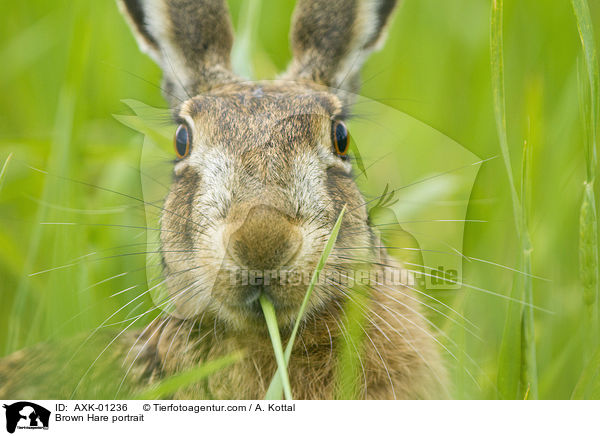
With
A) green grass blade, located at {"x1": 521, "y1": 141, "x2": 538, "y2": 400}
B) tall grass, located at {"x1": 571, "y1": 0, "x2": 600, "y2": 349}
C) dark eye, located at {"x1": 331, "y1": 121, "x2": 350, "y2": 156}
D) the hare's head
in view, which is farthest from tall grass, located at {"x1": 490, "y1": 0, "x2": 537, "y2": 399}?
dark eye, located at {"x1": 331, "y1": 121, "x2": 350, "y2": 156}

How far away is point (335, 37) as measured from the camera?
2.42m

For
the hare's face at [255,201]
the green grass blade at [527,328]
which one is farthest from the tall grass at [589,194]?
the hare's face at [255,201]

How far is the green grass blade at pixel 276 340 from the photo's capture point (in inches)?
65.9

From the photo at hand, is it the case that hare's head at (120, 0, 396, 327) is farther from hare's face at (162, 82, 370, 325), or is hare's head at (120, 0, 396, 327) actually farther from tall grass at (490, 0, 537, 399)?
tall grass at (490, 0, 537, 399)

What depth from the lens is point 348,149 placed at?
2.20 meters

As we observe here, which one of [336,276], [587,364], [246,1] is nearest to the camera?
[587,364]

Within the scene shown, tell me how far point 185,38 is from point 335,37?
1.79 ft

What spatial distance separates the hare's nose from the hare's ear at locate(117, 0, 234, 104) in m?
0.91

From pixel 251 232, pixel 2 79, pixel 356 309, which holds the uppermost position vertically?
pixel 2 79

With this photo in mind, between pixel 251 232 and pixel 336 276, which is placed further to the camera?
pixel 336 276

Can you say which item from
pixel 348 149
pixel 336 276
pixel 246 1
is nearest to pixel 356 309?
pixel 336 276
